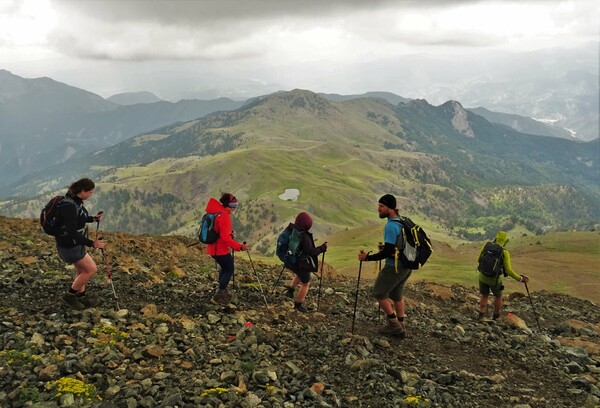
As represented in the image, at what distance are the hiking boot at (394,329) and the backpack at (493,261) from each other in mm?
6228

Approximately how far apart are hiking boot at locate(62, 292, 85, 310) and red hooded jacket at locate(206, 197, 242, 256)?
4122mm

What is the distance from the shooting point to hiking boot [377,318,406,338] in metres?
13.4

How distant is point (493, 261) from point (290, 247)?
8.98 metres

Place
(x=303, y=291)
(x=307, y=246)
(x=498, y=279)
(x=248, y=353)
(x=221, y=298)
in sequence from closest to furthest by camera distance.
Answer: (x=248, y=353), (x=307, y=246), (x=221, y=298), (x=303, y=291), (x=498, y=279)

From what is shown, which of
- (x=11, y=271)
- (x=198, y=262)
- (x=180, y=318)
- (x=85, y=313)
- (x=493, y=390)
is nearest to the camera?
(x=493, y=390)

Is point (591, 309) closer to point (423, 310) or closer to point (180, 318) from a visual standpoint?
point (423, 310)

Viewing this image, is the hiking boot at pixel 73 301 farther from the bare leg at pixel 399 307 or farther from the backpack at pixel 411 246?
the bare leg at pixel 399 307

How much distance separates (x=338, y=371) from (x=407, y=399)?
1958 mm

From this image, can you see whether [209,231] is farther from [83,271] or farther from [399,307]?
[399,307]

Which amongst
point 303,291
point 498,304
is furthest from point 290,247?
point 498,304

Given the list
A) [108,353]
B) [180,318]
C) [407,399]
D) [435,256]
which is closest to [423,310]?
[407,399]

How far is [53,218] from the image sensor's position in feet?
38.0

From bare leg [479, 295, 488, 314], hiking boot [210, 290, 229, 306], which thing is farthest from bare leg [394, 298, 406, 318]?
bare leg [479, 295, 488, 314]

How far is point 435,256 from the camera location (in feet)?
190
